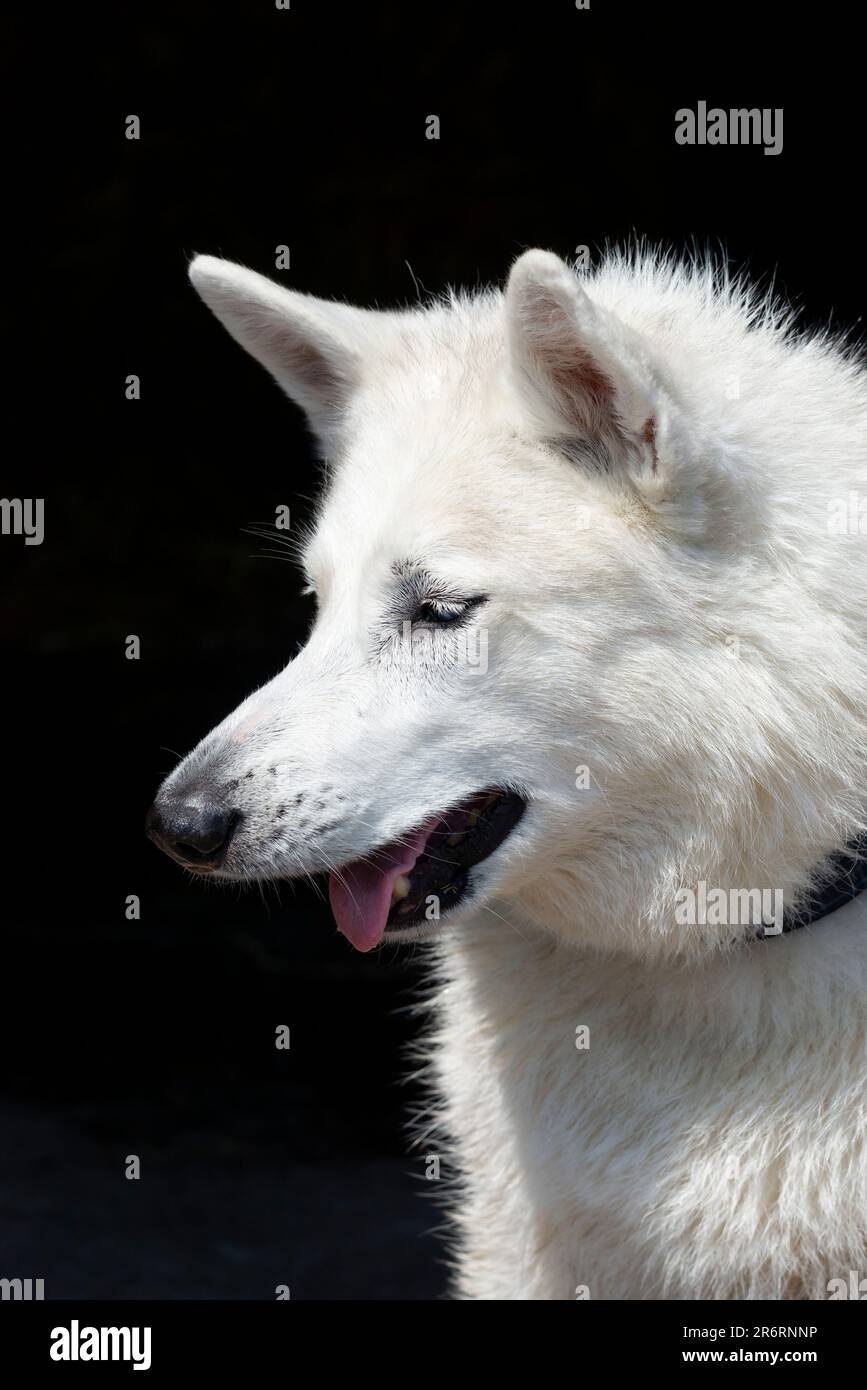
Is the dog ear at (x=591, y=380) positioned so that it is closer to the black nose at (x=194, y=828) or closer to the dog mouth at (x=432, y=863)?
the dog mouth at (x=432, y=863)

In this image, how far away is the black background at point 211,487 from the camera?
17.1 ft

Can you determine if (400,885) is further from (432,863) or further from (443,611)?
(443,611)

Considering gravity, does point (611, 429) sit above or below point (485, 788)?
above

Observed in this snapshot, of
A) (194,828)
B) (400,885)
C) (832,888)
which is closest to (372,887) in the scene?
(400,885)

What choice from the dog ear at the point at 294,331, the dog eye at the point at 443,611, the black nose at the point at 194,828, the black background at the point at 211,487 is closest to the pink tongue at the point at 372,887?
the black nose at the point at 194,828

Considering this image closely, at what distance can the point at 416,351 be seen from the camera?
302 cm

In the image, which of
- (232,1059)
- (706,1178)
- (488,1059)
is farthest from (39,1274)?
(706,1178)

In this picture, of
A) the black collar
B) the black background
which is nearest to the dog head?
the black collar

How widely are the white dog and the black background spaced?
2205 millimetres

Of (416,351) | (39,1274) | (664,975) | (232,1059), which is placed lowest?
(39,1274)

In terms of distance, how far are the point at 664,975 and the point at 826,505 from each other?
35.7 inches

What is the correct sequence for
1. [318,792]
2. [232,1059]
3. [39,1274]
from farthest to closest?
1. [232,1059]
2. [39,1274]
3. [318,792]

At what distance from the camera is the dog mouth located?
2598 mm

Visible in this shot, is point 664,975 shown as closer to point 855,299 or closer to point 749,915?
point 749,915
